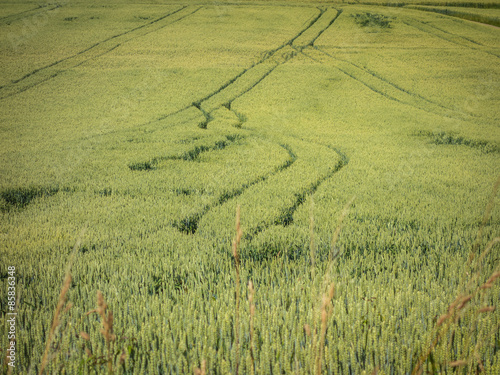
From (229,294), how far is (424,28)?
35618mm

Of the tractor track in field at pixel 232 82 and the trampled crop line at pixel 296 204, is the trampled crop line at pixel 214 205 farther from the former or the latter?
the tractor track in field at pixel 232 82

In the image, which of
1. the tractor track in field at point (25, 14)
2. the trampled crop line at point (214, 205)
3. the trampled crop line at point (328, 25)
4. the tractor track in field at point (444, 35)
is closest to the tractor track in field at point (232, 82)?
the trampled crop line at point (328, 25)

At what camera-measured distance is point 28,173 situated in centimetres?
839

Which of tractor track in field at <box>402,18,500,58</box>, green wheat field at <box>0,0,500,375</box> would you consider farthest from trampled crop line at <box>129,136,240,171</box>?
tractor track in field at <box>402,18,500,58</box>

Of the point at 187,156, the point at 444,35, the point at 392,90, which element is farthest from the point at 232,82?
the point at 444,35

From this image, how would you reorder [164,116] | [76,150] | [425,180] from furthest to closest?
[164,116] < [76,150] < [425,180]

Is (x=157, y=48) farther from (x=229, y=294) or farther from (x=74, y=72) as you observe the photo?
(x=229, y=294)

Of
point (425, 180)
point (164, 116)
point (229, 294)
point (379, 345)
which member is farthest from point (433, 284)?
point (164, 116)

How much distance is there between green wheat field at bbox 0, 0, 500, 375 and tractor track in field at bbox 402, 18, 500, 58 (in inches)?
13.3

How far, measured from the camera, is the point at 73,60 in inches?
934

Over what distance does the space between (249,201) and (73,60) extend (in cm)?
2330

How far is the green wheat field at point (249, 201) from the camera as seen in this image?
2297mm

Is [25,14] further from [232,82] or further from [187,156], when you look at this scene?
[187,156]

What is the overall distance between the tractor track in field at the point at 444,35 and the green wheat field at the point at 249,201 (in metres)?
0.34
